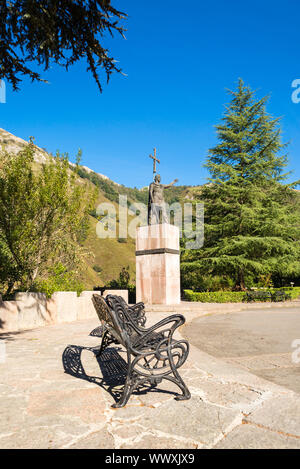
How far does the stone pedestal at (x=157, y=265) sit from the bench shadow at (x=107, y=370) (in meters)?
8.18

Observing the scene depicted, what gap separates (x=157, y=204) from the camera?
14578 millimetres

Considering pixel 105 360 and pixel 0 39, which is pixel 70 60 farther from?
pixel 105 360

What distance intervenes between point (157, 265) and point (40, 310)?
6449 mm

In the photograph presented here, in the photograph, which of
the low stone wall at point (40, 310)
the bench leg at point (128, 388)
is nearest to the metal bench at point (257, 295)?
the low stone wall at point (40, 310)

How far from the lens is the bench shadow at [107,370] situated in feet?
10.1

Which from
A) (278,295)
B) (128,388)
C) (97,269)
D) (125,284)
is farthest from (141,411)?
(97,269)

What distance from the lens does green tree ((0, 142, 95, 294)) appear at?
7316 mm

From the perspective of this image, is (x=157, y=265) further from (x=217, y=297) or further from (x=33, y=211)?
(x=33, y=211)

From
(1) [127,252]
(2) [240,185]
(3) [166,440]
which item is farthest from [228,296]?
(1) [127,252]

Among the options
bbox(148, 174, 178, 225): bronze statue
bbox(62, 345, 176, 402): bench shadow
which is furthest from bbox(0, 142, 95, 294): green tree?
bbox(148, 174, 178, 225): bronze statue

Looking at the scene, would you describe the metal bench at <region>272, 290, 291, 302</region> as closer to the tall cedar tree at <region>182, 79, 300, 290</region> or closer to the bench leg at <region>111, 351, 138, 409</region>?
the tall cedar tree at <region>182, 79, 300, 290</region>

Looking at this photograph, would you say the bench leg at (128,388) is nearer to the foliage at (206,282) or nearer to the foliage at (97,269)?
the foliage at (206,282)

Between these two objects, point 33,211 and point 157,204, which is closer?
point 33,211
